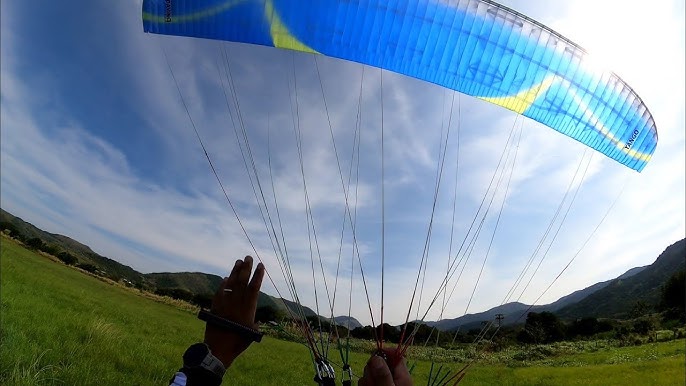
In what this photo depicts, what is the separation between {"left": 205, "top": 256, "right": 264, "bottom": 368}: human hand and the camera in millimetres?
1998

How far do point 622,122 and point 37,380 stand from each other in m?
9.55

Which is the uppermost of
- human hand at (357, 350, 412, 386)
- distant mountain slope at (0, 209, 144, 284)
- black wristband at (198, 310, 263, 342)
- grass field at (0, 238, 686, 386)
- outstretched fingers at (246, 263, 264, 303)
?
outstretched fingers at (246, 263, 264, 303)

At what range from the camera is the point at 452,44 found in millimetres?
6957

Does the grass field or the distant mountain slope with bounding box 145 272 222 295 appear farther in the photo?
the distant mountain slope with bounding box 145 272 222 295

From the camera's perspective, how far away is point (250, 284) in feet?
6.90

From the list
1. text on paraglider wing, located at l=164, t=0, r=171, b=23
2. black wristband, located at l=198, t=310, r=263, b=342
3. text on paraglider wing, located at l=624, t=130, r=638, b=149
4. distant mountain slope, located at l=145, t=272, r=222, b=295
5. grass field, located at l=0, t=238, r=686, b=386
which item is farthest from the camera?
distant mountain slope, located at l=145, t=272, r=222, b=295

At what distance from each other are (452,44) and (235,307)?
20.5 ft

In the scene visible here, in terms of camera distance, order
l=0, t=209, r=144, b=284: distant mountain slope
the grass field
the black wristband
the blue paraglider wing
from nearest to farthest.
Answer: the black wristband, the grass field, the blue paraglider wing, l=0, t=209, r=144, b=284: distant mountain slope

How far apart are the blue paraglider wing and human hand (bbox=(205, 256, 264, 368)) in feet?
18.7

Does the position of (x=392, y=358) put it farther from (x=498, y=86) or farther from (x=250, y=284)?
(x=498, y=86)

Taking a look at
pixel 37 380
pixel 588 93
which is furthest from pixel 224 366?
pixel 588 93

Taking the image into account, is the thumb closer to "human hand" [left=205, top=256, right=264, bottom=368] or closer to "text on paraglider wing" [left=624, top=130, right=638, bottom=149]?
"human hand" [left=205, top=256, right=264, bottom=368]

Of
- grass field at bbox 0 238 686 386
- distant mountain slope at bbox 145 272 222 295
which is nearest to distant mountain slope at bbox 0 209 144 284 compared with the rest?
distant mountain slope at bbox 145 272 222 295

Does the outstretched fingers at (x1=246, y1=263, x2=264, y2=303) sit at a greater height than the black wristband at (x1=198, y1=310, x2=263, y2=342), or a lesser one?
greater
